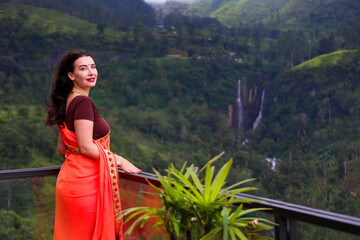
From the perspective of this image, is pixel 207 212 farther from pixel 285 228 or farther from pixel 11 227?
pixel 11 227

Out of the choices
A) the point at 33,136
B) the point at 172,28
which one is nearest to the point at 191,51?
the point at 172,28

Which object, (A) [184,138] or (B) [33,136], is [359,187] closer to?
(A) [184,138]

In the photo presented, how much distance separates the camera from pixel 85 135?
4.99 ft

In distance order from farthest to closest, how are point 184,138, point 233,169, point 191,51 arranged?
point 191,51 < point 184,138 < point 233,169

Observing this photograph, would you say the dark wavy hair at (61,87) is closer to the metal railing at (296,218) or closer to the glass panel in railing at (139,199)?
the glass panel in railing at (139,199)

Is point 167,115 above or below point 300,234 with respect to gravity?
below

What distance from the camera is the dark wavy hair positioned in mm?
1651

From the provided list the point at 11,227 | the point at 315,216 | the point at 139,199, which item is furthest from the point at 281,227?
the point at 11,227

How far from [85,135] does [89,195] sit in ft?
0.86

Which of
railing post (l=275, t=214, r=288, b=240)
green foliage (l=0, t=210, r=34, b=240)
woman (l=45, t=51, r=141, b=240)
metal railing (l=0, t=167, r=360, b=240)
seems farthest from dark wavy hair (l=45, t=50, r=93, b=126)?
railing post (l=275, t=214, r=288, b=240)

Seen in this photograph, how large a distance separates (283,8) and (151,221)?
49.8 m

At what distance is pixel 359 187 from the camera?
25859 mm

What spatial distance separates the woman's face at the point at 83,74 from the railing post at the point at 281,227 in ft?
3.24

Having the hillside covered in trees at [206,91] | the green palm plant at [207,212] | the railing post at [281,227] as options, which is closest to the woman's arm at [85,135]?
the green palm plant at [207,212]
